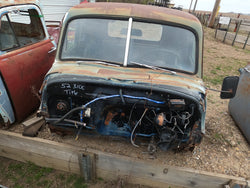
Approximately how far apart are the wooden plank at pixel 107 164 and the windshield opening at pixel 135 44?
1.33 meters

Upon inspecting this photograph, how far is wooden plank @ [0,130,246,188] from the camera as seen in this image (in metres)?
2.38

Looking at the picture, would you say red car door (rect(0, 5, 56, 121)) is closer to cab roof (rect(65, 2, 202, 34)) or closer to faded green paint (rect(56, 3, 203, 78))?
faded green paint (rect(56, 3, 203, 78))

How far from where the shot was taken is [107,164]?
8.34 feet

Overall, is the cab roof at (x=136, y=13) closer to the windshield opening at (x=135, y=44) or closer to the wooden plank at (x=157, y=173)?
the windshield opening at (x=135, y=44)

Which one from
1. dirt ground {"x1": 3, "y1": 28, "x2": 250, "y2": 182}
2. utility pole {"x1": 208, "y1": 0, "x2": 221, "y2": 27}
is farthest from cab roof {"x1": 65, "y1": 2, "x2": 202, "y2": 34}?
utility pole {"x1": 208, "y1": 0, "x2": 221, "y2": 27}

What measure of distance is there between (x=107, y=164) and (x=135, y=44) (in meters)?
1.76

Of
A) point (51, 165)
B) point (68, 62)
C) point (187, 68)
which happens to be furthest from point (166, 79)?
point (51, 165)

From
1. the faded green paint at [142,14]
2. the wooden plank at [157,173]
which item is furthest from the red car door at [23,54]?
the wooden plank at [157,173]

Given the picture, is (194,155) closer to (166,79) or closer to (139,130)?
(139,130)

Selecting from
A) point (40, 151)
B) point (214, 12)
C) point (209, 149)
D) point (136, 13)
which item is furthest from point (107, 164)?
point (214, 12)

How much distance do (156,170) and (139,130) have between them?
0.57 m

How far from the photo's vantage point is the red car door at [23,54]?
2.83 metres

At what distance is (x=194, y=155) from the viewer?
9.27 ft

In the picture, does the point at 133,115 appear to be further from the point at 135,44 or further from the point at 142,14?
the point at 142,14
